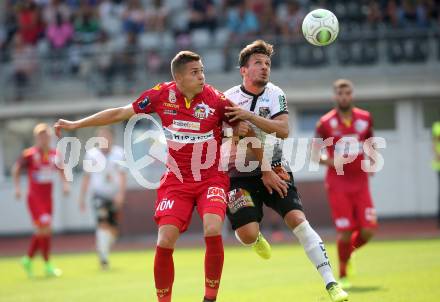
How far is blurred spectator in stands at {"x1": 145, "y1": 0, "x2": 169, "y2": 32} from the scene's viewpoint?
24.7 m

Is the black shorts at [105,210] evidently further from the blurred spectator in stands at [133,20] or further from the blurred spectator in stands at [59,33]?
the blurred spectator in stands at [59,33]

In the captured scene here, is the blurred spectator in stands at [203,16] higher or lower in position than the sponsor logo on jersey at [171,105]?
higher

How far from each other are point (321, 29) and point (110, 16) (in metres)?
16.9

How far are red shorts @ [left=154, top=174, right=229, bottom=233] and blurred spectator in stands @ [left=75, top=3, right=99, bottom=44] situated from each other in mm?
16084

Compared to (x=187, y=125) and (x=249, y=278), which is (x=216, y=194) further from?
(x=249, y=278)

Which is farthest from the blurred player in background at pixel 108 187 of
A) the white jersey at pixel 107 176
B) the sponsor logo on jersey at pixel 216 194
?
the sponsor logo on jersey at pixel 216 194

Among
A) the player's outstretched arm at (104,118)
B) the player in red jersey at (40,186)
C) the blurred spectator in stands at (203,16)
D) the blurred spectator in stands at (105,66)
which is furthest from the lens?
the blurred spectator in stands at (203,16)

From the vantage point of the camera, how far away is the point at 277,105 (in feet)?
30.8

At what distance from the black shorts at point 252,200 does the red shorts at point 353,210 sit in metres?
2.69

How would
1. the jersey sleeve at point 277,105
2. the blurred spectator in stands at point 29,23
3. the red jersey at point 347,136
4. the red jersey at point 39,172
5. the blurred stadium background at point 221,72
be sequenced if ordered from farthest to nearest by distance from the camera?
1. the blurred spectator in stands at point 29,23
2. the blurred stadium background at point 221,72
3. the red jersey at point 39,172
4. the red jersey at point 347,136
5. the jersey sleeve at point 277,105

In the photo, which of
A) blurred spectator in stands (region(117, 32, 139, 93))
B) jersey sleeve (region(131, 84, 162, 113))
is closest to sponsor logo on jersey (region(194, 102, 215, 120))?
jersey sleeve (region(131, 84, 162, 113))

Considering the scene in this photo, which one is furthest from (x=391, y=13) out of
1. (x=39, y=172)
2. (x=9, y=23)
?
(x=39, y=172)

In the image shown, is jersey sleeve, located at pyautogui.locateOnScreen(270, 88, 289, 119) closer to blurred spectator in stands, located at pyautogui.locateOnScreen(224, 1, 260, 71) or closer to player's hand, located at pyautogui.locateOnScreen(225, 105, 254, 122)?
player's hand, located at pyautogui.locateOnScreen(225, 105, 254, 122)

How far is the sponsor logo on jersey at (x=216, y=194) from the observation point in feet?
28.8
